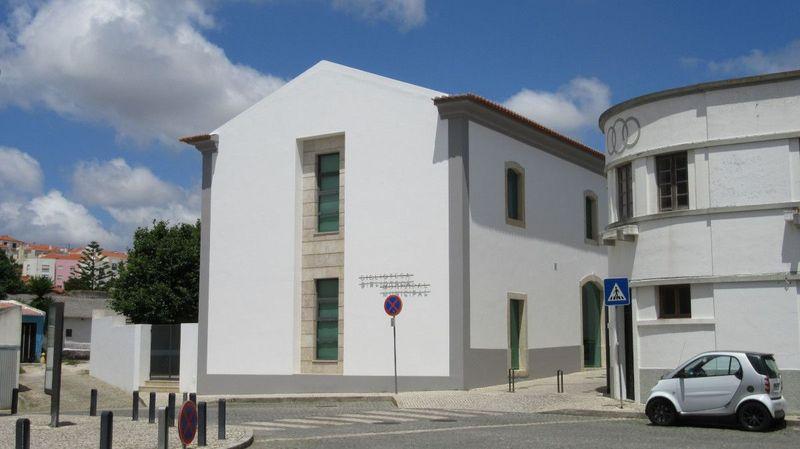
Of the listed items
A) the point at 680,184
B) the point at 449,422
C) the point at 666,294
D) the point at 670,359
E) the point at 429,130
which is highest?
the point at 429,130

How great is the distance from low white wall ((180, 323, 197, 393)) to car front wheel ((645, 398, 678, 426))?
1600cm

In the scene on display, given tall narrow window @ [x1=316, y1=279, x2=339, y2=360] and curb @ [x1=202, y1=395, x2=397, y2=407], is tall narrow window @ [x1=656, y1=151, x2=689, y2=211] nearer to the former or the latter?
curb @ [x1=202, y1=395, x2=397, y2=407]

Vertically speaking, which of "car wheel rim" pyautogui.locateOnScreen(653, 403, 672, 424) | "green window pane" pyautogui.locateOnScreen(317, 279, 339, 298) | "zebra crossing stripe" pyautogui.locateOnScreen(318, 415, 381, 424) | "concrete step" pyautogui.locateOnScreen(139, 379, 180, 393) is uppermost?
"green window pane" pyautogui.locateOnScreen(317, 279, 339, 298)

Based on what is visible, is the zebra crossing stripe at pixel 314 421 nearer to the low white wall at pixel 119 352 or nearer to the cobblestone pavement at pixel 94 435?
the cobblestone pavement at pixel 94 435

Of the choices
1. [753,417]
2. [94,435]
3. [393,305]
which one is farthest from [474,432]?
[393,305]

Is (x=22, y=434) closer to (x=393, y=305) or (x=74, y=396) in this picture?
(x=393, y=305)

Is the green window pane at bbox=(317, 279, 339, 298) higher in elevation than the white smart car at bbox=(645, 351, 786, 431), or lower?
higher

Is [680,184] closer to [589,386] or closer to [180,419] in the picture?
[589,386]

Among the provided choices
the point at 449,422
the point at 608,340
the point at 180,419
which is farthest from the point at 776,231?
the point at 180,419

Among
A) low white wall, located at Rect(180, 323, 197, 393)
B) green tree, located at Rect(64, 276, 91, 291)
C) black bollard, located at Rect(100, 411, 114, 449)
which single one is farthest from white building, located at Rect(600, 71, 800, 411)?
green tree, located at Rect(64, 276, 91, 291)

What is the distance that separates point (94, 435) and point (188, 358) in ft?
43.9

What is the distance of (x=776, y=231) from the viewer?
645 inches

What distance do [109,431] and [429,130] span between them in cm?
1424

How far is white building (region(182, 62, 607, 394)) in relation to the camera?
2278cm
